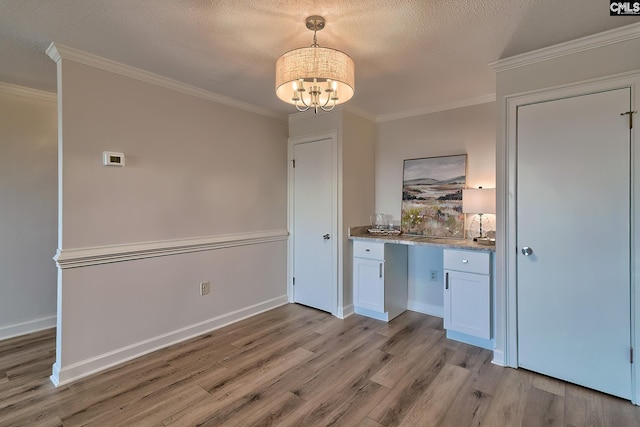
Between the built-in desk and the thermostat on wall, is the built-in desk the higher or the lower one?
the lower one

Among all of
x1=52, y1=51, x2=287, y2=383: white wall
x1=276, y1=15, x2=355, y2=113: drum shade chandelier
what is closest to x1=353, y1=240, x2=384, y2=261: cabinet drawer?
x1=52, y1=51, x2=287, y2=383: white wall

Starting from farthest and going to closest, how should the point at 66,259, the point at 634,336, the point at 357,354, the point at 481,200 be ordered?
the point at 481,200
the point at 357,354
the point at 66,259
the point at 634,336

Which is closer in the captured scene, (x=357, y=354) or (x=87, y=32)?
(x=87, y=32)

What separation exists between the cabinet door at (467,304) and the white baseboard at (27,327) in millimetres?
3902

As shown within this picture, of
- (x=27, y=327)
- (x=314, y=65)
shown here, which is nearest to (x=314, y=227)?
(x=314, y=65)

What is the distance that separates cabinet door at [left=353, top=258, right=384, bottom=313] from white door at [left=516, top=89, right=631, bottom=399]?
4.26 feet

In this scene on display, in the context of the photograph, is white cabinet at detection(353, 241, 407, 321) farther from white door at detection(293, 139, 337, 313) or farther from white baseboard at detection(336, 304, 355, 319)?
white door at detection(293, 139, 337, 313)

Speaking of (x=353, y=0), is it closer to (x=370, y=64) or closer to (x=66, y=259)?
(x=370, y=64)

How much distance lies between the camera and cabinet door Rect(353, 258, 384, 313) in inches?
133

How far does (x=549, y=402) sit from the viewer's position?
79.8 inches

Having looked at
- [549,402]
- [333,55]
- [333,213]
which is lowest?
[549,402]

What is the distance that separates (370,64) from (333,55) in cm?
87

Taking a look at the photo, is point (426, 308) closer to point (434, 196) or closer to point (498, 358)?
point (498, 358)

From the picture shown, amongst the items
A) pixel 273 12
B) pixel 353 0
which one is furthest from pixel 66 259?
pixel 353 0
